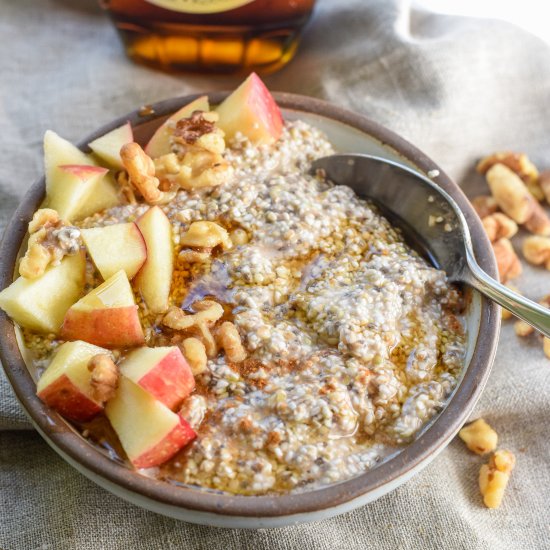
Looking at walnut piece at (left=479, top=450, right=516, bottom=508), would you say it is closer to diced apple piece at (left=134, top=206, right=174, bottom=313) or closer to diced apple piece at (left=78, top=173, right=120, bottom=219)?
diced apple piece at (left=134, top=206, right=174, bottom=313)

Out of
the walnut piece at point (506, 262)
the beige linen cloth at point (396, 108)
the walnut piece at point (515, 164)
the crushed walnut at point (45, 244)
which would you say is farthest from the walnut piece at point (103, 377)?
the walnut piece at point (515, 164)

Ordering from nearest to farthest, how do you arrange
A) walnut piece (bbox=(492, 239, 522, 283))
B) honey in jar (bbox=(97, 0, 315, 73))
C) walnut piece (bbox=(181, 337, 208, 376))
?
walnut piece (bbox=(181, 337, 208, 376)) → walnut piece (bbox=(492, 239, 522, 283)) → honey in jar (bbox=(97, 0, 315, 73))

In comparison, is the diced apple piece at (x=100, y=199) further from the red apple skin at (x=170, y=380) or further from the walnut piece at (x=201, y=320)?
the red apple skin at (x=170, y=380)

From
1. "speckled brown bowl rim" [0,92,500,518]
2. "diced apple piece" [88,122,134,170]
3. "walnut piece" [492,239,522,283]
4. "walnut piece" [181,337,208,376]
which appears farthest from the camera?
"walnut piece" [492,239,522,283]

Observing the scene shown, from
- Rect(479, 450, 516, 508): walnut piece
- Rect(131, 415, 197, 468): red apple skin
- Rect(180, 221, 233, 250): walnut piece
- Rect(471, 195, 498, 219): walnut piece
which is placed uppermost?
Rect(180, 221, 233, 250): walnut piece

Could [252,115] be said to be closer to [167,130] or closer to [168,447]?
[167,130]

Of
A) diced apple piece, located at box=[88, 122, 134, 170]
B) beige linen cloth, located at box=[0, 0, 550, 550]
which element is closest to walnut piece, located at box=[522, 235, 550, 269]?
beige linen cloth, located at box=[0, 0, 550, 550]

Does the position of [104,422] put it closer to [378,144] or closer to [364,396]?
[364,396]
